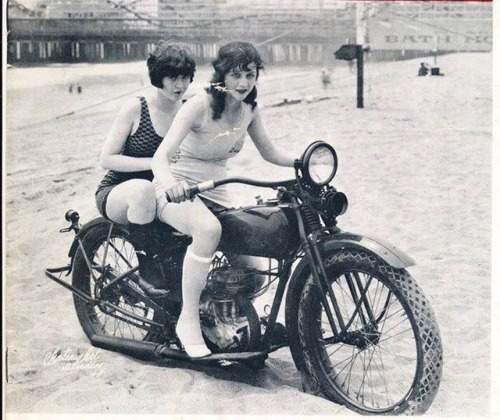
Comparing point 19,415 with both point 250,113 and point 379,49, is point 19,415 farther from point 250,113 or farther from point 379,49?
point 379,49

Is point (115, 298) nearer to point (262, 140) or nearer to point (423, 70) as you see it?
point (262, 140)

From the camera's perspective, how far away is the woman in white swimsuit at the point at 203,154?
253 cm

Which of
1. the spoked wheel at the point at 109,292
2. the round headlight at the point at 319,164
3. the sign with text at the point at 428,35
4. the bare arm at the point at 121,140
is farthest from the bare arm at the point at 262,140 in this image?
the sign with text at the point at 428,35

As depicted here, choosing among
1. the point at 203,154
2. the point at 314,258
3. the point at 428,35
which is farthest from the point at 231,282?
the point at 428,35

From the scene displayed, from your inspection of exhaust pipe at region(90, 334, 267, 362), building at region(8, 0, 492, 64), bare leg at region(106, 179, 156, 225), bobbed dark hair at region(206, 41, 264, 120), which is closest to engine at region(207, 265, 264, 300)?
exhaust pipe at region(90, 334, 267, 362)

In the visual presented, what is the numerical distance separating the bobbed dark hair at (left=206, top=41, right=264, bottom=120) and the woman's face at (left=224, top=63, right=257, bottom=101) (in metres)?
0.01

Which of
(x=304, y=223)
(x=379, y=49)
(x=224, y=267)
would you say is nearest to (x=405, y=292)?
(x=304, y=223)

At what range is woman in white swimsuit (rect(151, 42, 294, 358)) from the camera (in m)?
2.53

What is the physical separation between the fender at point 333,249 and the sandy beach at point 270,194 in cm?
22

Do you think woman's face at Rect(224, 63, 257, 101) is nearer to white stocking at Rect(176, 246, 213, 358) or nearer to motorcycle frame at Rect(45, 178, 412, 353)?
motorcycle frame at Rect(45, 178, 412, 353)

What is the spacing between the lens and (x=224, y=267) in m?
2.71

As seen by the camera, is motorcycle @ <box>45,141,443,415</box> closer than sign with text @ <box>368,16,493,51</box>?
Yes

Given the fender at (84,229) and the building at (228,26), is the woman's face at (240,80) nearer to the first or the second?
the building at (228,26)

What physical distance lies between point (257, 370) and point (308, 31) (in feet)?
5.22
